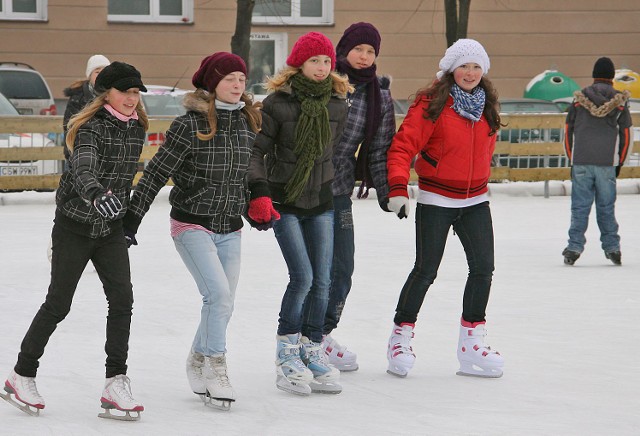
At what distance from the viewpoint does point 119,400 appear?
5684mm

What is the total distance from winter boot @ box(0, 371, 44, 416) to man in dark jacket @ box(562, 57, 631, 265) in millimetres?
6281

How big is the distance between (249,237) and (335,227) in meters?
6.41

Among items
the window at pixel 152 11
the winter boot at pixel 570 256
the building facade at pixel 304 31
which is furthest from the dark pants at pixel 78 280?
the window at pixel 152 11

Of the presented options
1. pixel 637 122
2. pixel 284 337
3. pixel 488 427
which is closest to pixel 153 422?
pixel 284 337

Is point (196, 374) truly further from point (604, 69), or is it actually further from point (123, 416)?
point (604, 69)

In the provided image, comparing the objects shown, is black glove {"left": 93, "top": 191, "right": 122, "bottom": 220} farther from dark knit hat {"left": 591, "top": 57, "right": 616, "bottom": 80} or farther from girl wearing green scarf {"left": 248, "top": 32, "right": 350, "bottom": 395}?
dark knit hat {"left": 591, "top": 57, "right": 616, "bottom": 80}

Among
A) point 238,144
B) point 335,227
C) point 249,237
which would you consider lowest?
point 249,237

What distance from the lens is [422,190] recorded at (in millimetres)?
6852

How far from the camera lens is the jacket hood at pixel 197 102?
5891mm

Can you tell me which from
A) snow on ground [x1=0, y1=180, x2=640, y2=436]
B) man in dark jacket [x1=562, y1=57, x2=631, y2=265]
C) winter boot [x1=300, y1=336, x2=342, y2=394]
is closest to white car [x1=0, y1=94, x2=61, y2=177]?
snow on ground [x1=0, y1=180, x2=640, y2=436]

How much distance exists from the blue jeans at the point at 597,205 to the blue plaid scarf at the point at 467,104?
4.69m

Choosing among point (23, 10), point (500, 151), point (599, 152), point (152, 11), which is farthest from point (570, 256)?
point (23, 10)

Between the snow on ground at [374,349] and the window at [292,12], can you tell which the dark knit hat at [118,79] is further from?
the window at [292,12]

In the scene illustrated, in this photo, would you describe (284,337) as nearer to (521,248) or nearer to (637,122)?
(521,248)
